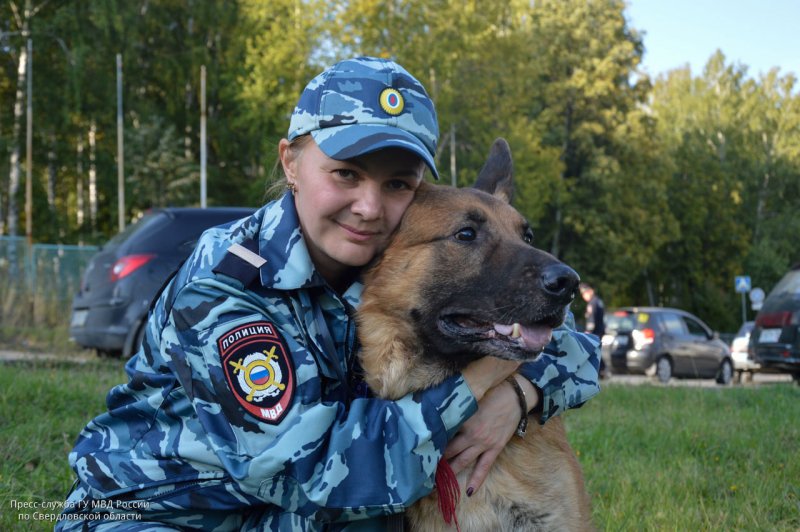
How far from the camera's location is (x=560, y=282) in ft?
8.56

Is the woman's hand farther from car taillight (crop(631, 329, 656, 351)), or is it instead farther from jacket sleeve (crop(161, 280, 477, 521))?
car taillight (crop(631, 329, 656, 351))

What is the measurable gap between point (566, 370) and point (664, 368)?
1651 cm

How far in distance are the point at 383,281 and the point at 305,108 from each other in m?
0.67

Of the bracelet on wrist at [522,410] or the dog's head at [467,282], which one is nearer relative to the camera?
the dog's head at [467,282]

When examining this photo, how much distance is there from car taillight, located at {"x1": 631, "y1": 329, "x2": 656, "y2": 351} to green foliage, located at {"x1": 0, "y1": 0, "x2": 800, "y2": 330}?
10.7 meters

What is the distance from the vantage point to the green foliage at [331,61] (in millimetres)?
25781

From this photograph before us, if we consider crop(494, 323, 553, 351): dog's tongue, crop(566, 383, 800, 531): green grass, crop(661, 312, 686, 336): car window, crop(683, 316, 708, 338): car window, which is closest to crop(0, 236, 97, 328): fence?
crop(566, 383, 800, 531): green grass

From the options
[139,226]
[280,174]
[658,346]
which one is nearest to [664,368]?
[658,346]

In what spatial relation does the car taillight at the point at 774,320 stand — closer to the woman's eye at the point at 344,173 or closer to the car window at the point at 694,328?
the car window at the point at 694,328

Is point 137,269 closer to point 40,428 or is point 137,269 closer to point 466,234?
point 40,428

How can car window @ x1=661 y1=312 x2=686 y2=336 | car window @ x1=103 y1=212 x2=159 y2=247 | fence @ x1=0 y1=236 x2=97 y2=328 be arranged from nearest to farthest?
car window @ x1=103 y1=212 x2=159 y2=247, fence @ x1=0 y1=236 x2=97 y2=328, car window @ x1=661 y1=312 x2=686 y2=336

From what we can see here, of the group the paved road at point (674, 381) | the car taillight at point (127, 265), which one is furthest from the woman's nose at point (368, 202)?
the paved road at point (674, 381)

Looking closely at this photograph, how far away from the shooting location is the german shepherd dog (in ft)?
8.75

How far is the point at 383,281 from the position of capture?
288 cm
